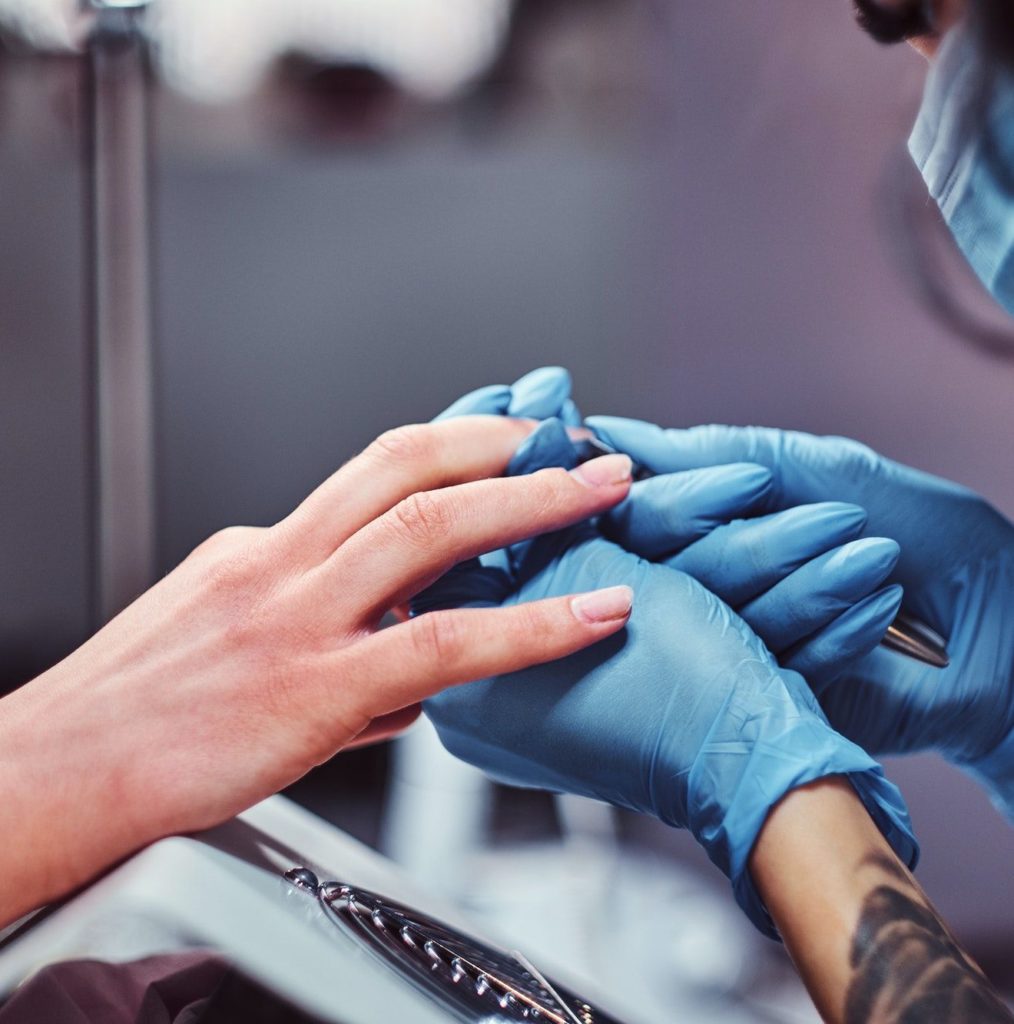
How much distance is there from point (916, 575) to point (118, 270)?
1.10 metres

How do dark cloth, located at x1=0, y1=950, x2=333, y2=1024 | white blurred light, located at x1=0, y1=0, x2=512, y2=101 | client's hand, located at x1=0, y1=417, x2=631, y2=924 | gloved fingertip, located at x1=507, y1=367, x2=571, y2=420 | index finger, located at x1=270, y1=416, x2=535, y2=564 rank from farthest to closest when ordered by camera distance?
white blurred light, located at x1=0, y1=0, x2=512, y2=101 → gloved fingertip, located at x1=507, y1=367, x2=571, y2=420 → index finger, located at x1=270, y1=416, x2=535, y2=564 → client's hand, located at x1=0, y1=417, x2=631, y2=924 → dark cloth, located at x1=0, y1=950, x2=333, y2=1024

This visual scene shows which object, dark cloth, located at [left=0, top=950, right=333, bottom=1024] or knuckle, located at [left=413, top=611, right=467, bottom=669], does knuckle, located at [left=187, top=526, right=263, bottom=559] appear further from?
dark cloth, located at [left=0, top=950, right=333, bottom=1024]

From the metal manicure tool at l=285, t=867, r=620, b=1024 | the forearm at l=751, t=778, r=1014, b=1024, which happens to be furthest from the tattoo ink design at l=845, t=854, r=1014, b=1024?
the metal manicure tool at l=285, t=867, r=620, b=1024

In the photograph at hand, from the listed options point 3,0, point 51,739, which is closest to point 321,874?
point 51,739

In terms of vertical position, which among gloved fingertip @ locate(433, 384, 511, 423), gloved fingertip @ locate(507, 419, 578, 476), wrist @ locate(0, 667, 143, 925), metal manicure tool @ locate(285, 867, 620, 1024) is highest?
gloved fingertip @ locate(433, 384, 511, 423)

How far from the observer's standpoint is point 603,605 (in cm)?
61

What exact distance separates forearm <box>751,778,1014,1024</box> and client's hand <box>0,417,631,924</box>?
168 mm

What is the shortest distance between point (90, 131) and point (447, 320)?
0.68m

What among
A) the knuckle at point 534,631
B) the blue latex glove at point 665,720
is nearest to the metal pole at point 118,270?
the blue latex glove at point 665,720

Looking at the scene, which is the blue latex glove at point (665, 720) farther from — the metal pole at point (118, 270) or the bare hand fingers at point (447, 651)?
the metal pole at point (118, 270)

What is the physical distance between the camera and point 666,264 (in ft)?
5.88

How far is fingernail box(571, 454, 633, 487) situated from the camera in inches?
27.5

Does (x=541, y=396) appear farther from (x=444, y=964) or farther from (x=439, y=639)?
(x=444, y=964)

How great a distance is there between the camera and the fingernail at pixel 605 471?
27.5 inches
